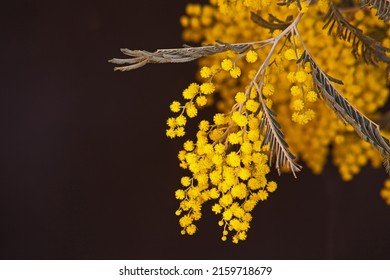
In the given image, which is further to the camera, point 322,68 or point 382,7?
point 322,68

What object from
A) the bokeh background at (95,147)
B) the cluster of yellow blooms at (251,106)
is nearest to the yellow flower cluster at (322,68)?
the cluster of yellow blooms at (251,106)

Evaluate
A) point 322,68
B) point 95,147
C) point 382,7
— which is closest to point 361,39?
point 382,7

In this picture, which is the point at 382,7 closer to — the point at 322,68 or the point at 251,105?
the point at 251,105

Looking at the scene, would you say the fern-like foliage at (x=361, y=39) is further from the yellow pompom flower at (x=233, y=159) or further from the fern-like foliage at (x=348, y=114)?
the yellow pompom flower at (x=233, y=159)

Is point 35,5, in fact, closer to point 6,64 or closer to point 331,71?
point 6,64

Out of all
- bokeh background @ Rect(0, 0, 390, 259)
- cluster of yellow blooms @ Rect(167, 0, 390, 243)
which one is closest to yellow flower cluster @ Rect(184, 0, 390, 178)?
cluster of yellow blooms @ Rect(167, 0, 390, 243)

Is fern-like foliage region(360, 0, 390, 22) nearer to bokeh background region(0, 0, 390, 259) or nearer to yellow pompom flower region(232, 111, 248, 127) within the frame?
yellow pompom flower region(232, 111, 248, 127)
